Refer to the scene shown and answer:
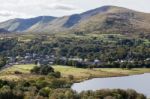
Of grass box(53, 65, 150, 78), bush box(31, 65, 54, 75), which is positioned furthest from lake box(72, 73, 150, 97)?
bush box(31, 65, 54, 75)

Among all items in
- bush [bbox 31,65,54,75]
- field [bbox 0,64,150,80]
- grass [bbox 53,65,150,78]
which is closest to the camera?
field [bbox 0,64,150,80]

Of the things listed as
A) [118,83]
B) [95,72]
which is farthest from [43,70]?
[118,83]

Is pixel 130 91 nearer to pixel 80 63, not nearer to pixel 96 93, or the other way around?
pixel 96 93

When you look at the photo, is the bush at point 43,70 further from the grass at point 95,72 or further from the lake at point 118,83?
the lake at point 118,83

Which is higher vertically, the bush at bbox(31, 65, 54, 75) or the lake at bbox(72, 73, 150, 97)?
the bush at bbox(31, 65, 54, 75)

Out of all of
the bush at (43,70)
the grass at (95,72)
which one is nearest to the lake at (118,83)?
the grass at (95,72)

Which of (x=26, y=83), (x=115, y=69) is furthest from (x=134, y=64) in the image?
(x=26, y=83)

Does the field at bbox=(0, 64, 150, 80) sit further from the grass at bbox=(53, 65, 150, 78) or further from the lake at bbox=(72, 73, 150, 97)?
the lake at bbox=(72, 73, 150, 97)

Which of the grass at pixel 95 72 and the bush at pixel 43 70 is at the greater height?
the bush at pixel 43 70
